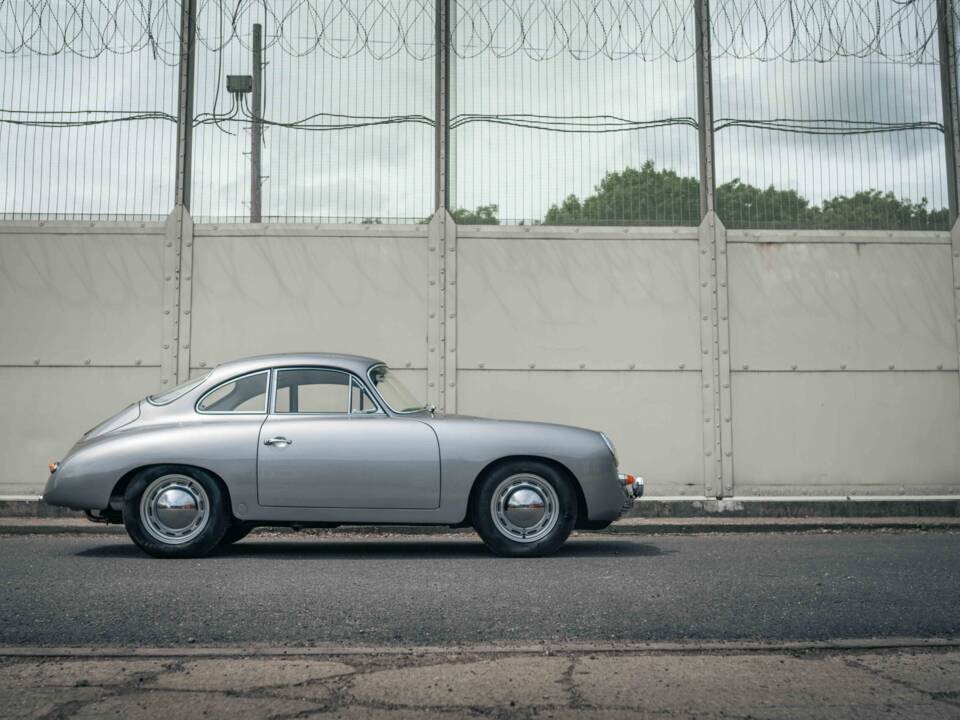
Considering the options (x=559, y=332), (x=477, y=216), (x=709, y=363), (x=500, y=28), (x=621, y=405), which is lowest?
(x=621, y=405)

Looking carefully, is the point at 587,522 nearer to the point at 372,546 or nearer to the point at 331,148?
the point at 372,546

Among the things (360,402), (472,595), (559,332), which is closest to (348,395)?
(360,402)

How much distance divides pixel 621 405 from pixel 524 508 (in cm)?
445

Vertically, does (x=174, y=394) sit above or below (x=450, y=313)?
below

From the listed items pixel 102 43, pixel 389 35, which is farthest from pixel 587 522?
pixel 102 43

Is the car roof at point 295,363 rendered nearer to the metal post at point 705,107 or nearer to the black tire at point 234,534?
the black tire at point 234,534

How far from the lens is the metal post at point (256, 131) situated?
11305 mm

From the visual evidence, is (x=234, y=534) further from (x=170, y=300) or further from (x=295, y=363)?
(x=170, y=300)

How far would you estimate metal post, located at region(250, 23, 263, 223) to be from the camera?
1130 cm

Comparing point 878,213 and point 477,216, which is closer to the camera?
point 477,216

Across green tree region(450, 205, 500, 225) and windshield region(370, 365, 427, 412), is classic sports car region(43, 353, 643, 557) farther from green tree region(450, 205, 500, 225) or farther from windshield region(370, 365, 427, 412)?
green tree region(450, 205, 500, 225)

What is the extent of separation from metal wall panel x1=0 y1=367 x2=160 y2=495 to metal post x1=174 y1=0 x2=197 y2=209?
2.01m

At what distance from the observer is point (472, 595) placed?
5.07 meters

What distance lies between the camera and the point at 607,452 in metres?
6.94
